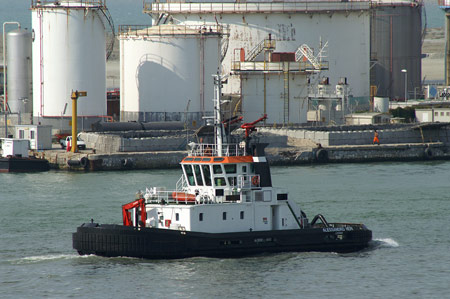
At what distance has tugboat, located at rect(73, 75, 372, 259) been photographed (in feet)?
105

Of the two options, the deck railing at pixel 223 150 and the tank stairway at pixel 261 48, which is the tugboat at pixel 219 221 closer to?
the deck railing at pixel 223 150

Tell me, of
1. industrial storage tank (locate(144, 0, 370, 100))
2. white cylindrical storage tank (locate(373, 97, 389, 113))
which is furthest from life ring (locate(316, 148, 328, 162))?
white cylindrical storage tank (locate(373, 97, 389, 113))

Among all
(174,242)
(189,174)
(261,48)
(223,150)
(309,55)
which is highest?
(261,48)

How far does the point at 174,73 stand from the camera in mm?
69250

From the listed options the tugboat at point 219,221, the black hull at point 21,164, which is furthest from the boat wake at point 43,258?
the black hull at point 21,164

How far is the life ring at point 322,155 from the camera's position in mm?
59250

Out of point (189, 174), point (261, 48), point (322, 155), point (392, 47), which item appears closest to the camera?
point (189, 174)

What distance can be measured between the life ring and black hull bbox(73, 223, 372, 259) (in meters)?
26.0

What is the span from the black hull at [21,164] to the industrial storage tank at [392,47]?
3829 centimetres

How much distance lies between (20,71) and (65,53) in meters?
9.84

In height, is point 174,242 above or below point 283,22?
below

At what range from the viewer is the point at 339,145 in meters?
61.5

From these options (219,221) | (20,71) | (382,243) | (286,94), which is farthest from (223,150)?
(20,71)

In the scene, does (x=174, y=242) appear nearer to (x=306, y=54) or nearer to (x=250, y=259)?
(x=250, y=259)
